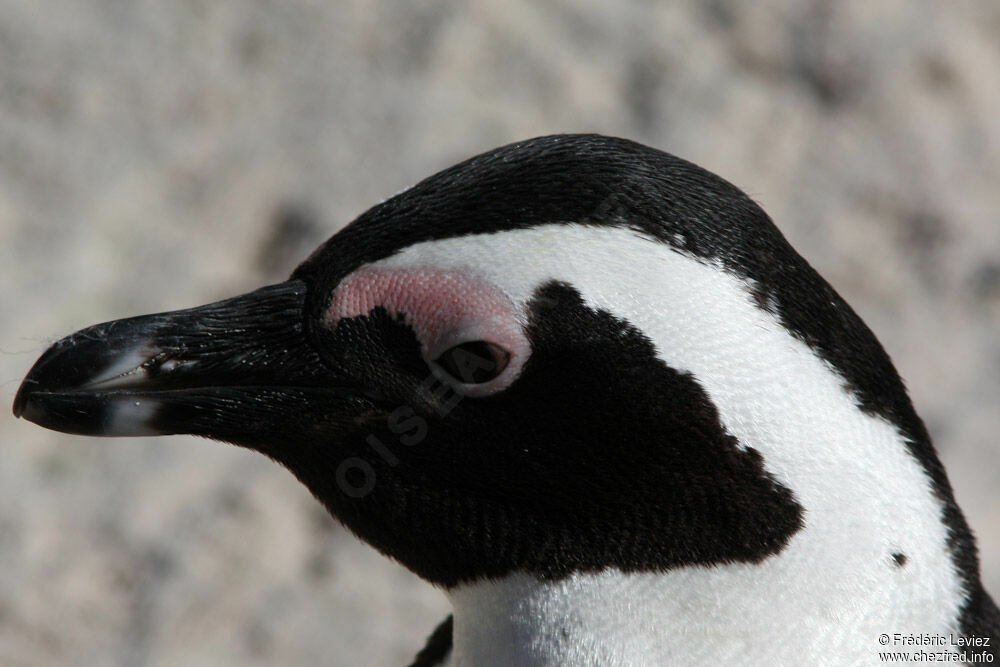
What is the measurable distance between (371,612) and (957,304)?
1645 millimetres

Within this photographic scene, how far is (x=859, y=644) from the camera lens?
125cm

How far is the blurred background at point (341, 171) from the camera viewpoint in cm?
273

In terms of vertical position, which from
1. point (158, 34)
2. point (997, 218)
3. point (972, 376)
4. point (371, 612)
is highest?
point (158, 34)

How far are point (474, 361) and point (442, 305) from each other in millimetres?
65

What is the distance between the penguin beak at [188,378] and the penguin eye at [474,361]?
125mm

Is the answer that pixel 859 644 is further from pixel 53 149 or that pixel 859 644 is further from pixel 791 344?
pixel 53 149

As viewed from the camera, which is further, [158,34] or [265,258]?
[158,34]

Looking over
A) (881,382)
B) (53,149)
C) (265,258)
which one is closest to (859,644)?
(881,382)

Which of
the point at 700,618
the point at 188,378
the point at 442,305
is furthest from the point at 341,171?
the point at 700,618

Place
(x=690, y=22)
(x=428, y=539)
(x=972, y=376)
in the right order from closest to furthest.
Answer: (x=428, y=539), (x=972, y=376), (x=690, y=22)

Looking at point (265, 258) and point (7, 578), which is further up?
point (265, 258)

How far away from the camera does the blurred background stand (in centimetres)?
273

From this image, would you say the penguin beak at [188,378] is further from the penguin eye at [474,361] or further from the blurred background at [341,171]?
the blurred background at [341,171]

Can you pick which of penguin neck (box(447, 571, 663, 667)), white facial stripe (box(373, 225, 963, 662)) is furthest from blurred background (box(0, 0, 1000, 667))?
white facial stripe (box(373, 225, 963, 662))
